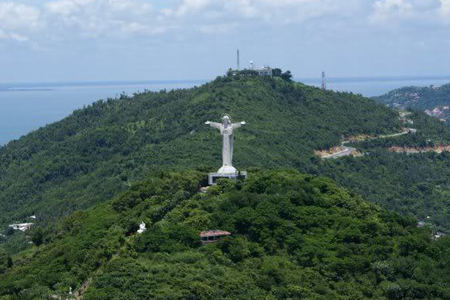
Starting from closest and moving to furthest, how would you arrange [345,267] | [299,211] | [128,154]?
[345,267] → [299,211] → [128,154]

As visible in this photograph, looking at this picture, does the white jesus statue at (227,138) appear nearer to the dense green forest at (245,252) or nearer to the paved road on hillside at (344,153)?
the dense green forest at (245,252)

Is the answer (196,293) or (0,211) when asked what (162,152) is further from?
(196,293)

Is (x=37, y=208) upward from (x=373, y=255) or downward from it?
downward

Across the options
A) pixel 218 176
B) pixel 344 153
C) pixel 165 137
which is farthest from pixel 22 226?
pixel 344 153

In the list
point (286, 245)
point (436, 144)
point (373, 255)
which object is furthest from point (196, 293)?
point (436, 144)

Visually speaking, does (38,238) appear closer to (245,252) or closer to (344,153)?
(245,252)

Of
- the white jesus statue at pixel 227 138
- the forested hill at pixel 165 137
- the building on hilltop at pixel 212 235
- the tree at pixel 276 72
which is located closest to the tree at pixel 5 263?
the building on hilltop at pixel 212 235

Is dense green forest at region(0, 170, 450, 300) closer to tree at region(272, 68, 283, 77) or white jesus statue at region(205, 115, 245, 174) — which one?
white jesus statue at region(205, 115, 245, 174)
